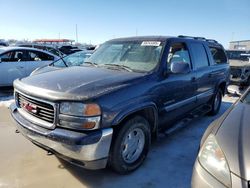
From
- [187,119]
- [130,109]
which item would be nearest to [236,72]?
[187,119]

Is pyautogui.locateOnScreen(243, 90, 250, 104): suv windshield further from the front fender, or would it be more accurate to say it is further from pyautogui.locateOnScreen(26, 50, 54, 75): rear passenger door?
pyautogui.locateOnScreen(26, 50, 54, 75): rear passenger door

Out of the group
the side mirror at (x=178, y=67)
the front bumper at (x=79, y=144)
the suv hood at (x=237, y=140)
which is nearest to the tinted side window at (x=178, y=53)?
the side mirror at (x=178, y=67)

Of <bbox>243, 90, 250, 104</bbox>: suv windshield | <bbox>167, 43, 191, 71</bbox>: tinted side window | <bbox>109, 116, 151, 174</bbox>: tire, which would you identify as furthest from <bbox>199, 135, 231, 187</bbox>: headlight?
<bbox>167, 43, 191, 71</bbox>: tinted side window

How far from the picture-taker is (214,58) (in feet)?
19.6

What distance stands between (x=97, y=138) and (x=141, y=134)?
95cm

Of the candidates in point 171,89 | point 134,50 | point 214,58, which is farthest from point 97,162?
point 214,58

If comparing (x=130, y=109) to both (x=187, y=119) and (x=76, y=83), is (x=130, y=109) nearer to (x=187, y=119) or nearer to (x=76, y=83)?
(x=76, y=83)

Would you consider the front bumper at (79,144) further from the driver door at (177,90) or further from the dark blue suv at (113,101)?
the driver door at (177,90)

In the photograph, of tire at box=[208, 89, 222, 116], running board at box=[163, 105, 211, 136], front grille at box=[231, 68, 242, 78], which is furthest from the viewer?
front grille at box=[231, 68, 242, 78]

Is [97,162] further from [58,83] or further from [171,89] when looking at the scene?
[171,89]

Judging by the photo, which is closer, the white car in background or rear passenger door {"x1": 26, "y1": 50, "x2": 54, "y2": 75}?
the white car in background

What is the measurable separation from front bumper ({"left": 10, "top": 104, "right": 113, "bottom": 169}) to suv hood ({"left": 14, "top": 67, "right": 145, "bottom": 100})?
1.31ft

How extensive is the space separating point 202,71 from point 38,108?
10.9 feet

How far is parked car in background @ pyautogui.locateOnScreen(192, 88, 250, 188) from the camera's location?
191 centimetres
